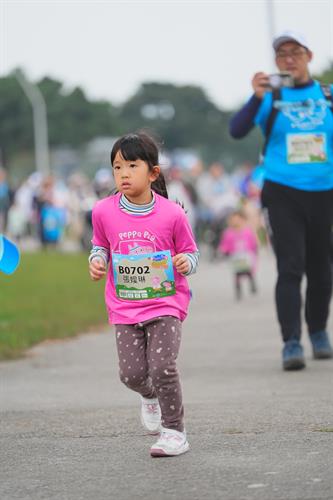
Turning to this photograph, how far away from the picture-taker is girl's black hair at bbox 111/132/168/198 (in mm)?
5938

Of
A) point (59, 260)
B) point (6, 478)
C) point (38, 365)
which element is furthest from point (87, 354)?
point (59, 260)

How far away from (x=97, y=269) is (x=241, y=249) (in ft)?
37.4

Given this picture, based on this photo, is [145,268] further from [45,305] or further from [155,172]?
[45,305]

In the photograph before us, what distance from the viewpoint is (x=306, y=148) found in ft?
28.7

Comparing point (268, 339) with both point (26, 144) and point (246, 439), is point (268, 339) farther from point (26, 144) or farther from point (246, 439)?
point (26, 144)

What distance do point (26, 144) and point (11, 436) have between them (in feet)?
143


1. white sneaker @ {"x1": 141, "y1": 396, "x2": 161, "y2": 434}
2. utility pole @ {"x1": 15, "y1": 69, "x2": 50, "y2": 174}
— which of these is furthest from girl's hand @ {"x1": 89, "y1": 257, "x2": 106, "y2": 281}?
utility pole @ {"x1": 15, "y1": 69, "x2": 50, "y2": 174}

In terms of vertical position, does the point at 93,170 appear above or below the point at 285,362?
below

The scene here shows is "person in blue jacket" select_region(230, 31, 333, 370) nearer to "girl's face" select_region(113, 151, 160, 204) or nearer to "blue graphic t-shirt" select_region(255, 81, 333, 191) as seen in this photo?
"blue graphic t-shirt" select_region(255, 81, 333, 191)

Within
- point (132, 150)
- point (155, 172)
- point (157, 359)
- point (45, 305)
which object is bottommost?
point (45, 305)

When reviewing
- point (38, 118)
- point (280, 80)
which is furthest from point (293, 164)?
point (38, 118)

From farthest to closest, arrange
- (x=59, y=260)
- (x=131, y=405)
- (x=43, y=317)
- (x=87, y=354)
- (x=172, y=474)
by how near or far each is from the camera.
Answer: (x=59, y=260), (x=43, y=317), (x=87, y=354), (x=131, y=405), (x=172, y=474)

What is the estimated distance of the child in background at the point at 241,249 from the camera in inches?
665

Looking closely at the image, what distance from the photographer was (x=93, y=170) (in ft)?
223
